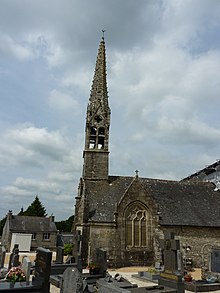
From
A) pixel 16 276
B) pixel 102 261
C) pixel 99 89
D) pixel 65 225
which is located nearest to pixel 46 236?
pixel 99 89

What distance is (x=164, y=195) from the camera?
26266 mm

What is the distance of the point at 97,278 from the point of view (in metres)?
14.4

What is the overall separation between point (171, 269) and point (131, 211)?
981 centimetres

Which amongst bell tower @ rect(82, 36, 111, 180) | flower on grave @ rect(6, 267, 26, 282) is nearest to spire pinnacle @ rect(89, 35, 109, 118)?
bell tower @ rect(82, 36, 111, 180)

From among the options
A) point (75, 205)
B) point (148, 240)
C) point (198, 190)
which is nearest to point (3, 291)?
point (148, 240)

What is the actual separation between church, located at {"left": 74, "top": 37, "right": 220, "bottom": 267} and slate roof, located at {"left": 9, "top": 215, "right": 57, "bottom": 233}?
2023cm

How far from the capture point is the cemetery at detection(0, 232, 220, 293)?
859cm

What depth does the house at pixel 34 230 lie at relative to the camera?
40.7 meters

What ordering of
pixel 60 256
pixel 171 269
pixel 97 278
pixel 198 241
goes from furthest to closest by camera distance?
1. pixel 198 241
2. pixel 60 256
3. pixel 97 278
4. pixel 171 269

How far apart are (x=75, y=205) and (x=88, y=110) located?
10.0 m

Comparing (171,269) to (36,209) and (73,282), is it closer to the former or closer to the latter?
(73,282)

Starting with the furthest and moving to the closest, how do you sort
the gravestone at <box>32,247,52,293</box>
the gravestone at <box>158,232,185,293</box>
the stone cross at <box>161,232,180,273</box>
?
the stone cross at <box>161,232,180,273</box>
the gravestone at <box>158,232,185,293</box>
the gravestone at <box>32,247,52,293</box>

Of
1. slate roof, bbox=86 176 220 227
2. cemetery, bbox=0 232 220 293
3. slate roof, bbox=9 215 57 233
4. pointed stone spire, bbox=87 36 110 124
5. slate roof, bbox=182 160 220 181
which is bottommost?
cemetery, bbox=0 232 220 293

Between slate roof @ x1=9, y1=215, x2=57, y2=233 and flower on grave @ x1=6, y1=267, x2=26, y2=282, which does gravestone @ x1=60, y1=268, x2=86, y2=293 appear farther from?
slate roof @ x1=9, y1=215, x2=57, y2=233
